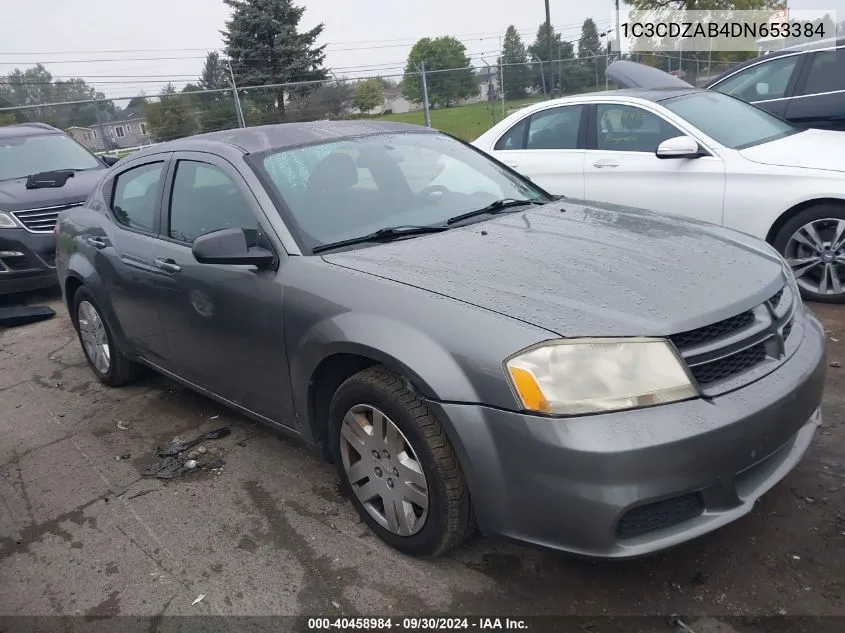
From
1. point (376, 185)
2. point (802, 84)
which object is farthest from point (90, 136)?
point (376, 185)

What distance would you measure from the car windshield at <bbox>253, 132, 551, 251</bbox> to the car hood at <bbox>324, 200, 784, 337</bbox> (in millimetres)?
217

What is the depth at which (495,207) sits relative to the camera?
348 centimetres

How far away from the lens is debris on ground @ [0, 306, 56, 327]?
257 inches

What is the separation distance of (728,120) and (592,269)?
3.73m

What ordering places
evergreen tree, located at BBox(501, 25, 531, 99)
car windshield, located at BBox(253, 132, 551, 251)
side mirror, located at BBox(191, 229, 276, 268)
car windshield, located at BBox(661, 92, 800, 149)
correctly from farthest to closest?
evergreen tree, located at BBox(501, 25, 531, 99), car windshield, located at BBox(661, 92, 800, 149), car windshield, located at BBox(253, 132, 551, 251), side mirror, located at BBox(191, 229, 276, 268)

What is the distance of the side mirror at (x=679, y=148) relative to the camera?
16.8 feet

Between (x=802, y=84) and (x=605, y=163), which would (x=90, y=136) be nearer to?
(x=605, y=163)

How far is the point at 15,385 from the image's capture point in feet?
16.6

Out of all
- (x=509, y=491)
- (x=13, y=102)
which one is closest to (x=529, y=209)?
(x=509, y=491)

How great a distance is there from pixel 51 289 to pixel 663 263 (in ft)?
23.4

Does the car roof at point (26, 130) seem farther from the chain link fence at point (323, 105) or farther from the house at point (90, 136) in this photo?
the house at point (90, 136)

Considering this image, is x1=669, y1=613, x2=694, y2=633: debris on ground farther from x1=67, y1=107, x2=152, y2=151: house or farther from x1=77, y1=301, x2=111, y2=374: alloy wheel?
x1=67, y1=107, x2=152, y2=151: house

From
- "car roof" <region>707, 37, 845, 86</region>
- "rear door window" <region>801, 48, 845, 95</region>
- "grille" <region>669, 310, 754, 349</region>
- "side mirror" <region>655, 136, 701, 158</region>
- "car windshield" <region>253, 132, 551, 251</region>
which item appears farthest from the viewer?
"car roof" <region>707, 37, 845, 86</region>

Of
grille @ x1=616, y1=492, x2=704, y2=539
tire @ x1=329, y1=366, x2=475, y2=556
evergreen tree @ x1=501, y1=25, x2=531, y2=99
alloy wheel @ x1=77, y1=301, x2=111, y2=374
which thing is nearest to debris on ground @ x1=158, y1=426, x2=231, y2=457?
alloy wheel @ x1=77, y1=301, x2=111, y2=374
